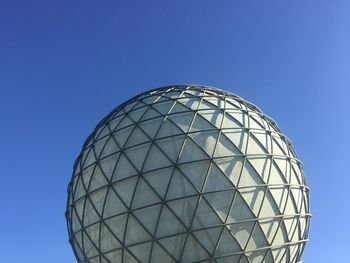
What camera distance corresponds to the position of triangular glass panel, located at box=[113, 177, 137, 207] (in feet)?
59.5

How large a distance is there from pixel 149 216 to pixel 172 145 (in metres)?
3.68

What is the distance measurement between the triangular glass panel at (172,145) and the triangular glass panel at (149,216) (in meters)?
2.53

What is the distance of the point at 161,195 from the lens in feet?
57.7

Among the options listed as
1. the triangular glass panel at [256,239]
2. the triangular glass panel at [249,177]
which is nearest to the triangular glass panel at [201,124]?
the triangular glass panel at [249,177]

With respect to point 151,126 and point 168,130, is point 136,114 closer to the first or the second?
point 151,126

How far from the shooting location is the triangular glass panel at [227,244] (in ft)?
57.1

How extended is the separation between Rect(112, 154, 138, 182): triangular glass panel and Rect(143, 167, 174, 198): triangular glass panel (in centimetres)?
78

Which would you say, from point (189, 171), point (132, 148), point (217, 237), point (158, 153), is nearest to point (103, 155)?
point (132, 148)

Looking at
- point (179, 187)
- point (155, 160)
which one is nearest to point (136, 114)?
point (155, 160)

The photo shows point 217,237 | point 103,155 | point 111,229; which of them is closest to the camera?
point 217,237

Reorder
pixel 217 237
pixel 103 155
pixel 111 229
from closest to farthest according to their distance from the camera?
pixel 217 237 → pixel 111 229 → pixel 103 155

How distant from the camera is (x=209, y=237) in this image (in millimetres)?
17297

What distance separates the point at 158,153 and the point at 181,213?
10.5 feet

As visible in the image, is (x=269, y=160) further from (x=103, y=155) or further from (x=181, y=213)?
(x=103, y=155)
